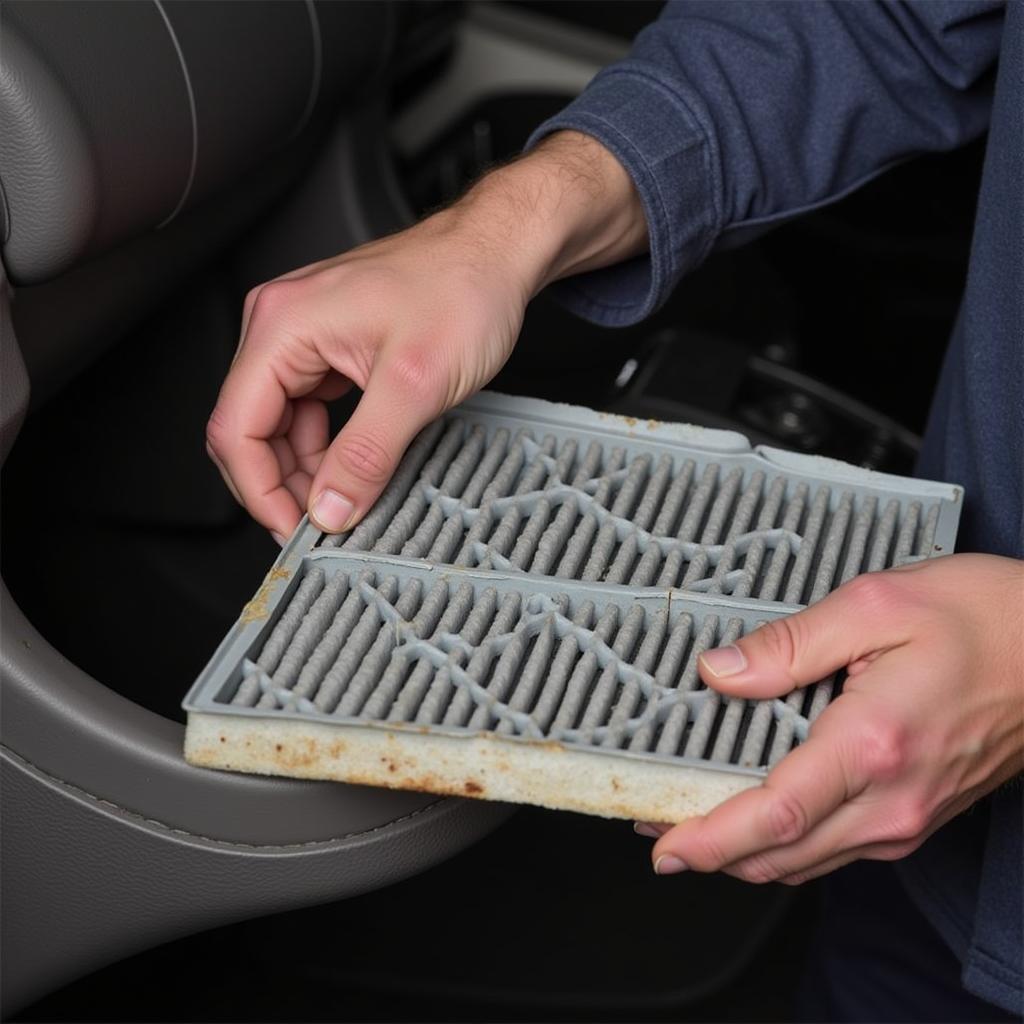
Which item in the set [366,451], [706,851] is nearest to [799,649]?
[706,851]

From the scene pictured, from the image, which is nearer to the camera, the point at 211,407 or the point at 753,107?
the point at 753,107

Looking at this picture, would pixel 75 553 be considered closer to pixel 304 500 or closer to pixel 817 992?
pixel 304 500

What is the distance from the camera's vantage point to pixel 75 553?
142 centimetres

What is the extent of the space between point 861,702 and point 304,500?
0.38 m

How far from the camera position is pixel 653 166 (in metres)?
0.97

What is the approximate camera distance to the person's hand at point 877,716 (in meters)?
0.64

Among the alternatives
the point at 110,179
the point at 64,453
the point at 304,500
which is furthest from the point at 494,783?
the point at 64,453

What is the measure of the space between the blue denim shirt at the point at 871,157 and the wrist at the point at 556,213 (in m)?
0.02

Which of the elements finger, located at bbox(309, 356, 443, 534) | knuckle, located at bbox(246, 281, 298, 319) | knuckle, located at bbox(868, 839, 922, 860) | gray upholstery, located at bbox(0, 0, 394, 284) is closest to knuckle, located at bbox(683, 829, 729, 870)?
knuckle, located at bbox(868, 839, 922, 860)

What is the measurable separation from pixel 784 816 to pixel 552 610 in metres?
0.17

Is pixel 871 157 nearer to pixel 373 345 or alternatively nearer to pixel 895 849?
pixel 373 345

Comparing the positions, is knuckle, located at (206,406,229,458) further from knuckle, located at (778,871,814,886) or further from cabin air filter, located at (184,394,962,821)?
knuckle, located at (778,871,814,886)

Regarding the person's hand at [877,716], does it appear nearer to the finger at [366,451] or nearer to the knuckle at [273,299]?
the finger at [366,451]

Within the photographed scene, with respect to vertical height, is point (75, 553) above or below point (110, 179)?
below
